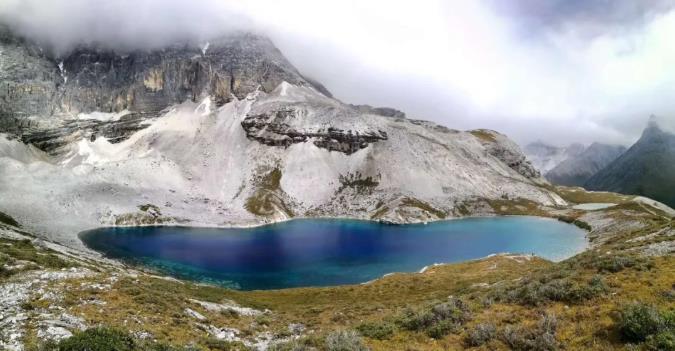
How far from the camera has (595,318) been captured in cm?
1720

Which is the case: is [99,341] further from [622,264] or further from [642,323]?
A: [622,264]

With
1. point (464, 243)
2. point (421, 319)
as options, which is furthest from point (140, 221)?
point (421, 319)

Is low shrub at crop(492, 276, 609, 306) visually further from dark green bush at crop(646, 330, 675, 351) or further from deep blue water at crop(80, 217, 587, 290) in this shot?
deep blue water at crop(80, 217, 587, 290)

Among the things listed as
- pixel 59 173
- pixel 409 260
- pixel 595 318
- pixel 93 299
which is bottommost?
pixel 409 260

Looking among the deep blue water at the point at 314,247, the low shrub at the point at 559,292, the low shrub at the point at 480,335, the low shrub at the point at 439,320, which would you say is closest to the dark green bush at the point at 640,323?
the low shrub at the point at 480,335

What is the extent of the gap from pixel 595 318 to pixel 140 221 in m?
171

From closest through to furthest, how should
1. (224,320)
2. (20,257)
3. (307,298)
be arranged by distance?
(224,320)
(20,257)
(307,298)

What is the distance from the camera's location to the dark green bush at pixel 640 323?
1386cm

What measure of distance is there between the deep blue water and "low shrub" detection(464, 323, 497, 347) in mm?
66996

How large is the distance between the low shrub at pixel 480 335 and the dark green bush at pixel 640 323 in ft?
15.5

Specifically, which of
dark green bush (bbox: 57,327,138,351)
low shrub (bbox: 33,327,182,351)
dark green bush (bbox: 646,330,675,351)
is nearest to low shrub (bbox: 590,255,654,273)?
dark green bush (bbox: 646,330,675,351)

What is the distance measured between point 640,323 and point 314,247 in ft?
365

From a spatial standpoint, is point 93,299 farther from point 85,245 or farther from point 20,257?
point 85,245

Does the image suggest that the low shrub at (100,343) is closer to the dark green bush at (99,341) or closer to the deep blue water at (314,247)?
the dark green bush at (99,341)
